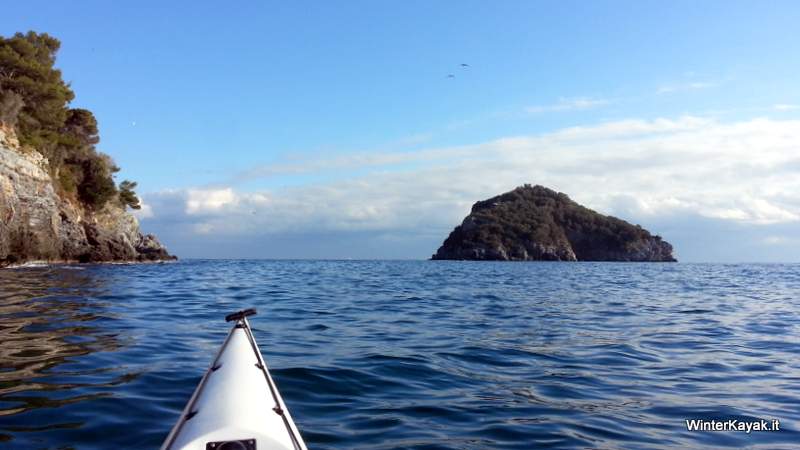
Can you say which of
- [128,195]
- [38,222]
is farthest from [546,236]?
[38,222]

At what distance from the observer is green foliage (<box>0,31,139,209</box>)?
45312 millimetres

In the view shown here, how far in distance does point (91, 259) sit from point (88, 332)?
40.8 metres

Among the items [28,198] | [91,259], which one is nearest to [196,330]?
[28,198]

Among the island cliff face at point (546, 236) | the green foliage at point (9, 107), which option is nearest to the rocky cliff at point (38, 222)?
the green foliage at point (9, 107)

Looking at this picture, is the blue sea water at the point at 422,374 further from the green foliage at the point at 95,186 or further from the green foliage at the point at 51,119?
the green foliage at the point at 95,186

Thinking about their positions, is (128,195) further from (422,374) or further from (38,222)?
(422,374)

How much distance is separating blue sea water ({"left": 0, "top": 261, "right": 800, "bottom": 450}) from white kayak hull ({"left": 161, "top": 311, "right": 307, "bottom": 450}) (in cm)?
104

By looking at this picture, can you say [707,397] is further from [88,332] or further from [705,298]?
[705,298]

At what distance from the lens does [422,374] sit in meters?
8.13

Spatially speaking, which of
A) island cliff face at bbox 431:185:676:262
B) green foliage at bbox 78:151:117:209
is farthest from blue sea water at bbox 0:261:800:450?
island cliff face at bbox 431:185:676:262

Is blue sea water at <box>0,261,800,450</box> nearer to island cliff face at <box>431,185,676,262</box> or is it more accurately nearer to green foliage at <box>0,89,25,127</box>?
green foliage at <box>0,89,25,127</box>

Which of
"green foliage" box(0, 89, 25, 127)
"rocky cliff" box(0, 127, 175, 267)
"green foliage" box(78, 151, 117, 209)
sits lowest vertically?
"rocky cliff" box(0, 127, 175, 267)

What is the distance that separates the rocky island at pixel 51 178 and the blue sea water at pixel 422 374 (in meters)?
25.9

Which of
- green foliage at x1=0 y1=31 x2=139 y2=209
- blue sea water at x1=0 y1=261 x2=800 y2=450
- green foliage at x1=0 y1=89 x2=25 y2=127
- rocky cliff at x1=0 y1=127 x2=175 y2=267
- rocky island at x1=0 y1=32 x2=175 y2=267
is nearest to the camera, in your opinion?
blue sea water at x1=0 y1=261 x2=800 y2=450
